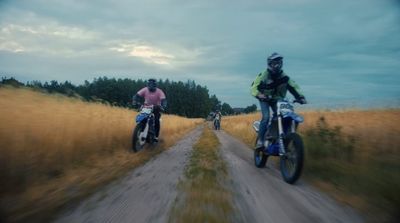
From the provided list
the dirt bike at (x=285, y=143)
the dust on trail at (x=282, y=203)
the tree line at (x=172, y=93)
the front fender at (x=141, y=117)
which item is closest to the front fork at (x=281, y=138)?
the dirt bike at (x=285, y=143)

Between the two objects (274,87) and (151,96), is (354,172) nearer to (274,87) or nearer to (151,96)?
(274,87)

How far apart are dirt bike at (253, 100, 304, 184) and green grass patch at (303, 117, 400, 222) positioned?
1.83 feet

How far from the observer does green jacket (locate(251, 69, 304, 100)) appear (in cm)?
873

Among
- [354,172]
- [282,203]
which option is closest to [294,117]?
[354,172]

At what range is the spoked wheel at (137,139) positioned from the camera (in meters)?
11.6

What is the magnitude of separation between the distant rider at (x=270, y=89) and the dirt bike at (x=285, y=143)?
0.62ft

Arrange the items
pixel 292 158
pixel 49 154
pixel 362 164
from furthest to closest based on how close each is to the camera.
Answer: pixel 362 164
pixel 49 154
pixel 292 158

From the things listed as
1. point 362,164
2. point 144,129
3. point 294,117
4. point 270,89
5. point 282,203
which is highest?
point 270,89

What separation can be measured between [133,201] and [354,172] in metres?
4.61

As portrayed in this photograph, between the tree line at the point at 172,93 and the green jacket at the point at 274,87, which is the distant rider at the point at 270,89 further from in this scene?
the tree line at the point at 172,93

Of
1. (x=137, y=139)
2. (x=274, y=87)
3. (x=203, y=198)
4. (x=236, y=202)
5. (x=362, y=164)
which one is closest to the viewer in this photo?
(x=203, y=198)

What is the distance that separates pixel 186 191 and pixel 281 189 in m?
1.76

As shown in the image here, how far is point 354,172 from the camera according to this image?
25.1 feet

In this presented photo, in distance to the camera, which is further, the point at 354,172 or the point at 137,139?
the point at 137,139
